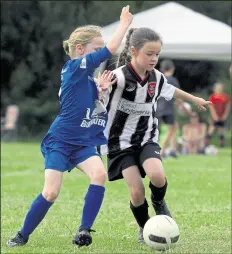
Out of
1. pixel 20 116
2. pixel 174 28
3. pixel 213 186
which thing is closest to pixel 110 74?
pixel 213 186

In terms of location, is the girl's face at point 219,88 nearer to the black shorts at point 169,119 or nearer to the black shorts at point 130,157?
the black shorts at point 169,119

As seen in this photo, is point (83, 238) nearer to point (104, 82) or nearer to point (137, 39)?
point (104, 82)

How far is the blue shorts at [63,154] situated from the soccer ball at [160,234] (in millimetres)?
769

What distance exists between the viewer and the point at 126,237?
23.2 feet

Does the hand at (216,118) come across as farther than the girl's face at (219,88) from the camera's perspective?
No

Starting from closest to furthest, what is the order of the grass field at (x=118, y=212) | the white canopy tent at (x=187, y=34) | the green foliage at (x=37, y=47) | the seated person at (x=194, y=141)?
the grass field at (x=118, y=212), the white canopy tent at (x=187, y=34), the seated person at (x=194, y=141), the green foliage at (x=37, y=47)

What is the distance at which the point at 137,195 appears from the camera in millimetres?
6566

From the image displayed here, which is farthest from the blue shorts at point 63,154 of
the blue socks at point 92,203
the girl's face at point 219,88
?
the girl's face at point 219,88

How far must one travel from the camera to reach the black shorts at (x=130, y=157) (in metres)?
6.48

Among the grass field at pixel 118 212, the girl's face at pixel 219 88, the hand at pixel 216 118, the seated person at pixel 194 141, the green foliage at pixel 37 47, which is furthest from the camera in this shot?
the green foliage at pixel 37 47

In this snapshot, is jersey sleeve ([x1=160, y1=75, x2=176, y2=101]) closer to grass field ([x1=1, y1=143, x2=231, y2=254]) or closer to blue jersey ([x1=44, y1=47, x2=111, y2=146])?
blue jersey ([x1=44, y1=47, x2=111, y2=146])

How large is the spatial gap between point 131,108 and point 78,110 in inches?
18.0

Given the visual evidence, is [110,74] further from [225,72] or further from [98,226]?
[225,72]

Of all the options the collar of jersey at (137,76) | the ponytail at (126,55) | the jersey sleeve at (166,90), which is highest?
the ponytail at (126,55)
